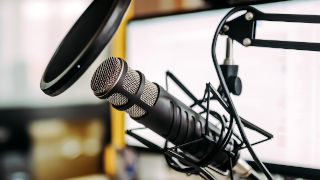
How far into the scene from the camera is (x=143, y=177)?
1.23m

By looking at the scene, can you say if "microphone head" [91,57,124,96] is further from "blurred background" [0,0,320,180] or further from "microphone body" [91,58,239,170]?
"blurred background" [0,0,320,180]

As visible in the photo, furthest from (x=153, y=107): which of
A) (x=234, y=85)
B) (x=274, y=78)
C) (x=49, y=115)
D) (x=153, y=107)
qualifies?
(x=49, y=115)

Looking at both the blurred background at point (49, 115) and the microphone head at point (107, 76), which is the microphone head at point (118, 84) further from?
the blurred background at point (49, 115)

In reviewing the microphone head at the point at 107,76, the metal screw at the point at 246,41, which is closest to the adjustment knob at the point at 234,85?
the metal screw at the point at 246,41

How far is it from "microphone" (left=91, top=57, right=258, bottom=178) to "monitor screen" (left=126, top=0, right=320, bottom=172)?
173 millimetres

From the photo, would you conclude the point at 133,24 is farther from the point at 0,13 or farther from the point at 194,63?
the point at 0,13

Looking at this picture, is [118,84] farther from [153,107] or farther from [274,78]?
[274,78]

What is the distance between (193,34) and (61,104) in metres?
0.81

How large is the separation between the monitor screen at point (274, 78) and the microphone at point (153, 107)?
0.17 metres

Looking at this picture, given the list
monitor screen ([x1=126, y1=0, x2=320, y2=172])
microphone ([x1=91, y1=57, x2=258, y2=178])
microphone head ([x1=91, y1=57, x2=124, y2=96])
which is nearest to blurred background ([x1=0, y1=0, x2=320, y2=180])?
monitor screen ([x1=126, y1=0, x2=320, y2=172])

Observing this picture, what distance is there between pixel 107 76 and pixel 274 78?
0.36 metres

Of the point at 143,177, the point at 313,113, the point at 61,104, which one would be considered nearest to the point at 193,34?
the point at 313,113

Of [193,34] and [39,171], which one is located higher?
[193,34]

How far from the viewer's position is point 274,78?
0.63m
